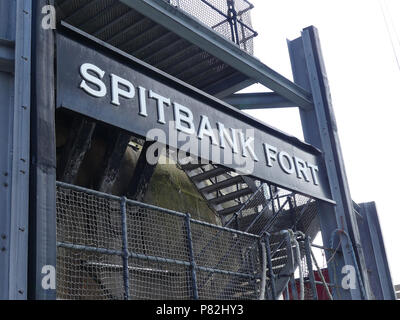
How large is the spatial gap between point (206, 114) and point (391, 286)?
7.07 metres

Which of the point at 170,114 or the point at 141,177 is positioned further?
the point at 141,177

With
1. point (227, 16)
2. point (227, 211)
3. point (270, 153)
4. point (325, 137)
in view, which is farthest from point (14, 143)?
point (227, 211)

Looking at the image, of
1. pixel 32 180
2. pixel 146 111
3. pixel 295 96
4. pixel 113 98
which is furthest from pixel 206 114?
pixel 32 180

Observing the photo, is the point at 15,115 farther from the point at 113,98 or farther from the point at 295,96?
the point at 295,96

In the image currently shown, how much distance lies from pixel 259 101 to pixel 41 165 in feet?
20.2

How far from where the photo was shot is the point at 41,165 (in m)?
5.10

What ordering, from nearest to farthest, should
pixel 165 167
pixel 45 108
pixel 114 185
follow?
1. pixel 45 108
2. pixel 114 185
3. pixel 165 167

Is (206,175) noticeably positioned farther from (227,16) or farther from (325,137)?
(227,16)

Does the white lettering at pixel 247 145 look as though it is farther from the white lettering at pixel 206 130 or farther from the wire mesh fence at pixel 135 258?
the wire mesh fence at pixel 135 258

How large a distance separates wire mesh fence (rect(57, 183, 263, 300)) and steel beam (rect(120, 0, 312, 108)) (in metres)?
2.63

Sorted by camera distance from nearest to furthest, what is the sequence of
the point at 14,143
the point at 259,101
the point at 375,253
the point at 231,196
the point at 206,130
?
1. the point at 14,143
2. the point at 206,130
3. the point at 259,101
4. the point at 231,196
5. the point at 375,253

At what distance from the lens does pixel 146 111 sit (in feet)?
22.7

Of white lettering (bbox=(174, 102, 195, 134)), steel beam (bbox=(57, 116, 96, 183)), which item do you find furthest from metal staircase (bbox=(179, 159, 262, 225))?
white lettering (bbox=(174, 102, 195, 134))

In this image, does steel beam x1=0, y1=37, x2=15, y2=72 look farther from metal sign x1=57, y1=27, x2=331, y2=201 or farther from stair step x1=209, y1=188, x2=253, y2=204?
stair step x1=209, y1=188, x2=253, y2=204
